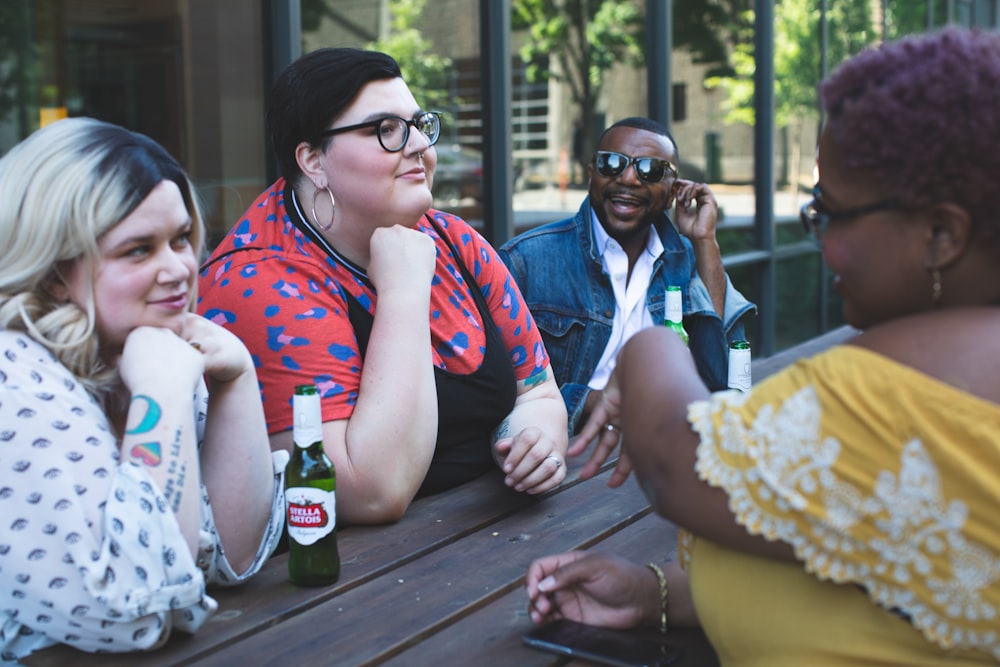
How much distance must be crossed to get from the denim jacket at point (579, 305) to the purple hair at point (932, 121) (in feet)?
7.58

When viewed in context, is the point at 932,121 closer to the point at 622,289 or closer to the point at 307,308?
the point at 307,308

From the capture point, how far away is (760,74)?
738cm

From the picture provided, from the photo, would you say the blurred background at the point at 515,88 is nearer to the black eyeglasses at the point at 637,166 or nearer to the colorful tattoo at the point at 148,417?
the black eyeglasses at the point at 637,166

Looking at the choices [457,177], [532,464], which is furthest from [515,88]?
[532,464]

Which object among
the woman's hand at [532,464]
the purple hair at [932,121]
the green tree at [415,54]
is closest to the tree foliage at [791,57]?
the green tree at [415,54]

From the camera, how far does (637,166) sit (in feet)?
12.3

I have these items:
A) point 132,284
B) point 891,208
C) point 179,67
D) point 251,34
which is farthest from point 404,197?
point 179,67

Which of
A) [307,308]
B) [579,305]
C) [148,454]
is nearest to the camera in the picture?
[148,454]

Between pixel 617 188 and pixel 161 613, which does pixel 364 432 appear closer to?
pixel 161 613

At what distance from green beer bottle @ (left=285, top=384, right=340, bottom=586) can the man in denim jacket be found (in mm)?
1766

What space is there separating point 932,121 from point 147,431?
1148 mm

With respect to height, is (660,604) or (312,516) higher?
(312,516)

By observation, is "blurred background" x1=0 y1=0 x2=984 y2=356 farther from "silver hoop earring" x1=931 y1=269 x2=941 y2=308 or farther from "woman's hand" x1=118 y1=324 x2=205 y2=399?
"silver hoop earring" x1=931 y1=269 x2=941 y2=308

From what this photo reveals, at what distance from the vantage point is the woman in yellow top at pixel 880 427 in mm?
1197
